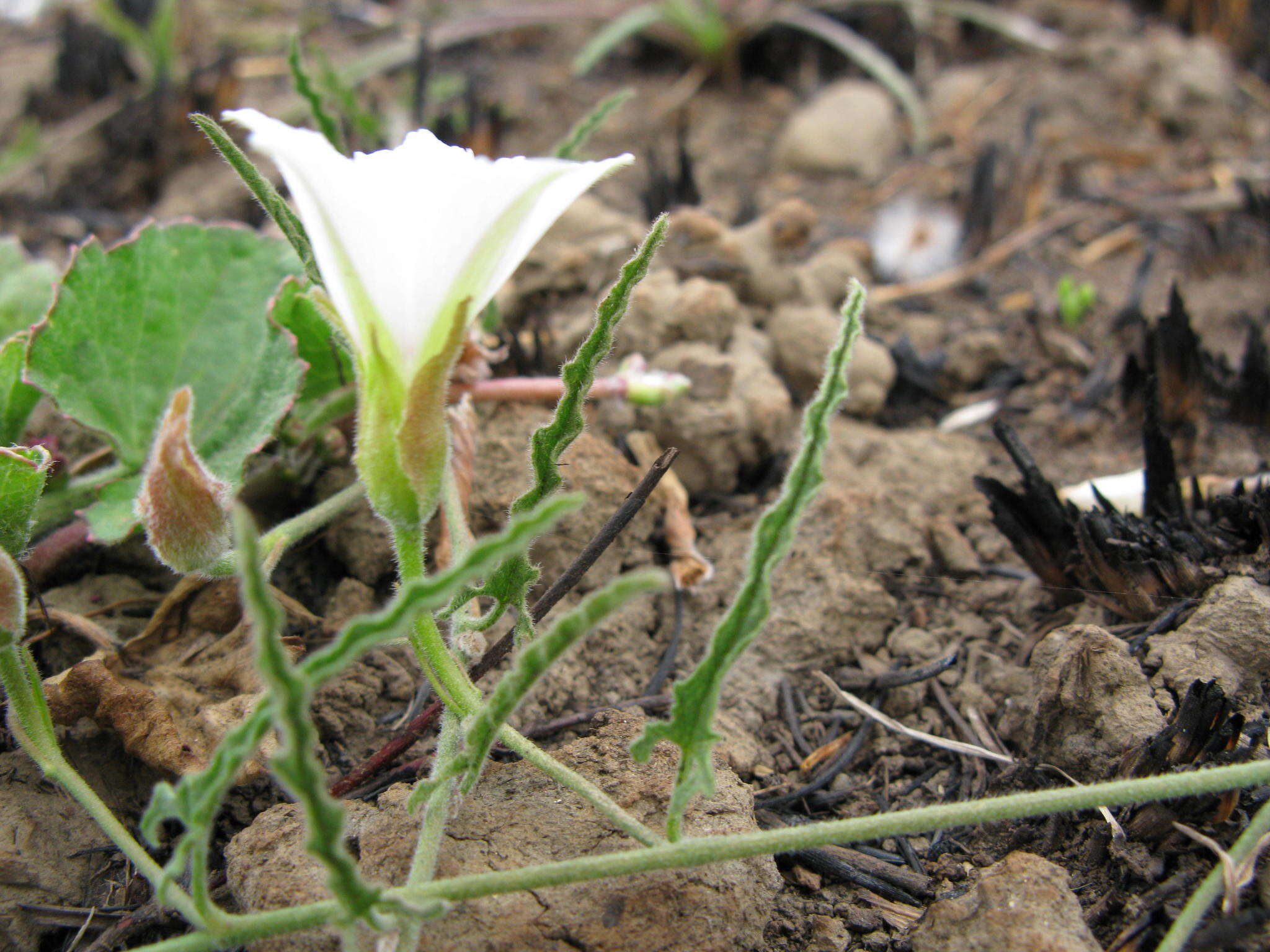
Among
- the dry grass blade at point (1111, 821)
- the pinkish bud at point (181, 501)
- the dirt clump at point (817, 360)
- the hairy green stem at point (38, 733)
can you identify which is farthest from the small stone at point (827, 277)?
the hairy green stem at point (38, 733)

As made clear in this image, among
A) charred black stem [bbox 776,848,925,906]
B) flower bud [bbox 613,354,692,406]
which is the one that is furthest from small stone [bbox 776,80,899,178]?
charred black stem [bbox 776,848,925,906]

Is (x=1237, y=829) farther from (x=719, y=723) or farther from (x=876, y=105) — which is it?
(x=876, y=105)

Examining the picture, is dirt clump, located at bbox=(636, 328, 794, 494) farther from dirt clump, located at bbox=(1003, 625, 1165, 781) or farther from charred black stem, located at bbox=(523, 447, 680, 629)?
dirt clump, located at bbox=(1003, 625, 1165, 781)

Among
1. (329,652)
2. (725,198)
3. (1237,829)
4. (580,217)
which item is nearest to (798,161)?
(725,198)

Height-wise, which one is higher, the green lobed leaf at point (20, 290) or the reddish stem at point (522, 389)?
the green lobed leaf at point (20, 290)

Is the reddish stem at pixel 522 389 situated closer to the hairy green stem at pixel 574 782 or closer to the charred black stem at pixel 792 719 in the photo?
the charred black stem at pixel 792 719
